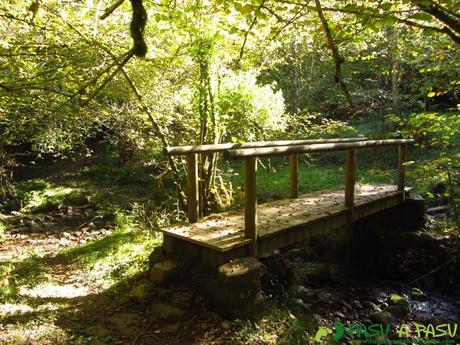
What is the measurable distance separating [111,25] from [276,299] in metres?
4.89

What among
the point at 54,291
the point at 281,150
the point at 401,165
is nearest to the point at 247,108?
the point at 281,150

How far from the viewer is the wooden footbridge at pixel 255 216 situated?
4.61 m

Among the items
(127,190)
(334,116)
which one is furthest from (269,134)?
(334,116)

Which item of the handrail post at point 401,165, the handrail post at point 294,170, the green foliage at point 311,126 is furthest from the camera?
the green foliage at point 311,126

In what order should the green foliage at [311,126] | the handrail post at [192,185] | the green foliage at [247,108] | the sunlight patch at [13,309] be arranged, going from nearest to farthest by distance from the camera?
the sunlight patch at [13,309] → the handrail post at [192,185] → the green foliage at [247,108] → the green foliage at [311,126]

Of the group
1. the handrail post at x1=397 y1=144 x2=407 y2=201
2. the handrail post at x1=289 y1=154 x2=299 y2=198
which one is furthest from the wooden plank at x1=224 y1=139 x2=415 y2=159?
the handrail post at x1=397 y1=144 x2=407 y2=201

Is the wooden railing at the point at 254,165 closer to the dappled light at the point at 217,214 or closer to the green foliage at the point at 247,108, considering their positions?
the dappled light at the point at 217,214

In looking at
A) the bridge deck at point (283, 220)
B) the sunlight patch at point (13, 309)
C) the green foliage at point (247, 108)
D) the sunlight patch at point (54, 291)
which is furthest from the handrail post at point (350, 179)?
the sunlight patch at point (13, 309)

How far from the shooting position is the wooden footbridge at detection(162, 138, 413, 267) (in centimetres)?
461

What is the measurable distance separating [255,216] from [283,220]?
103 cm

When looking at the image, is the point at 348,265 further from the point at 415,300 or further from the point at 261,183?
the point at 261,183

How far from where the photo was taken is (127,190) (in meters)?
13.3

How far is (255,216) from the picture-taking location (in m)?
4.75

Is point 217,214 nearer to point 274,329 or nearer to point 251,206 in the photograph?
point 251,206
